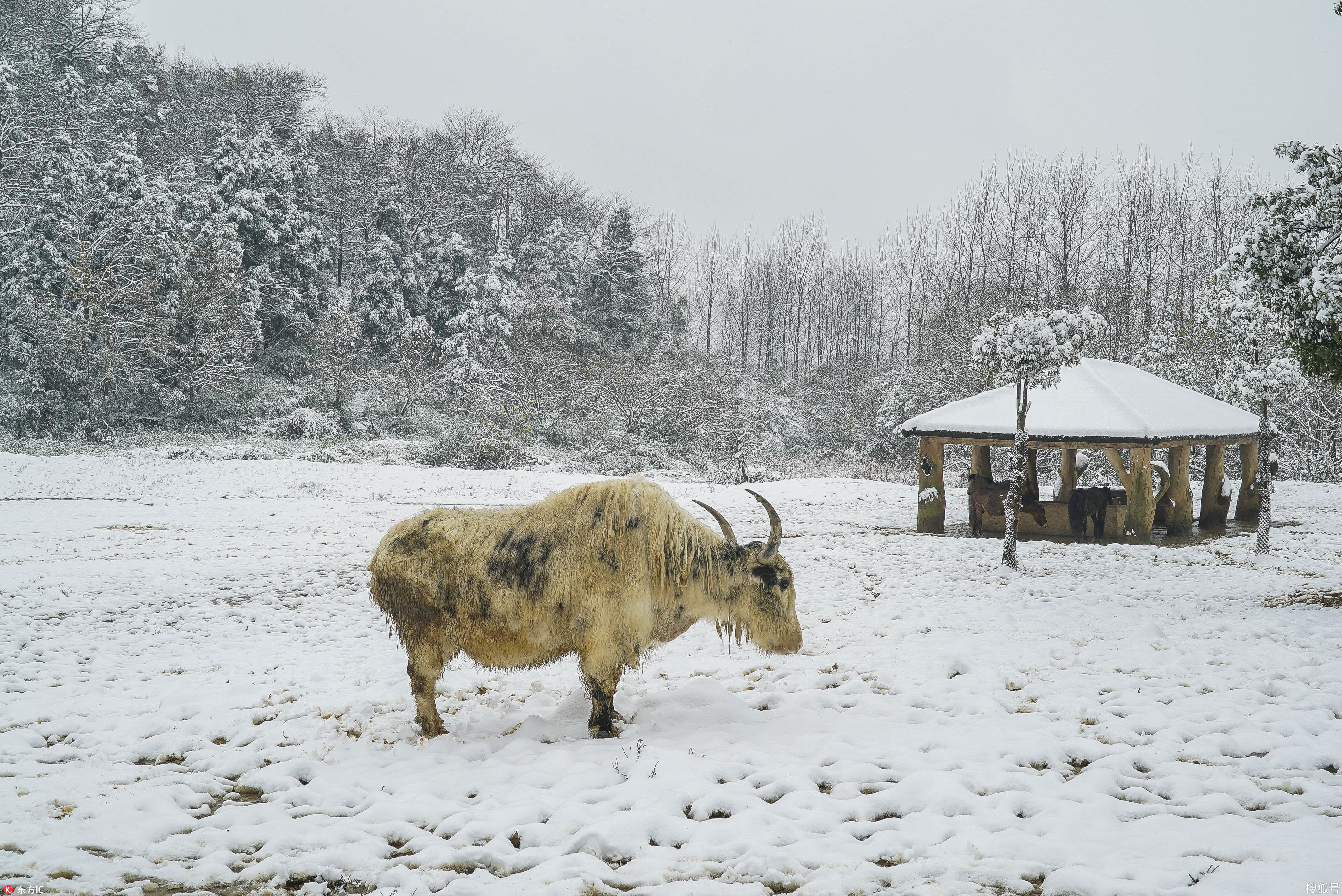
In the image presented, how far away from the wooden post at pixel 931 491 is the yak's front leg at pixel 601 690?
10.5 m

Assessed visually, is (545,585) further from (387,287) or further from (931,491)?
(387,287)

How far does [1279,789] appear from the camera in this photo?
346 centimetres

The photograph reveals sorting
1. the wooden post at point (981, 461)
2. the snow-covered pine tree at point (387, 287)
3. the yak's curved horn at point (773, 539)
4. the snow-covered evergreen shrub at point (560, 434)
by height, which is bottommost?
the yak's curved horn at point (773, 539)

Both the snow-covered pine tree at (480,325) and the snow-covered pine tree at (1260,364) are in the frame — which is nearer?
the snow-covered pine tree at (1260,364)

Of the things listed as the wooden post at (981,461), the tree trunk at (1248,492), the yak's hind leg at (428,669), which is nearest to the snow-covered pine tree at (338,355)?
the wooden post at (981,461)

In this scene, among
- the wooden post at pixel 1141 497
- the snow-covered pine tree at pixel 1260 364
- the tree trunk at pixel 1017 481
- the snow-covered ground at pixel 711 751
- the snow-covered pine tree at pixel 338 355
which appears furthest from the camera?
the snow-covered pine tree at pixel 338 355

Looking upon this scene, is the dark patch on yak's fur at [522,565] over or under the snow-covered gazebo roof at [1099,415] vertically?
under

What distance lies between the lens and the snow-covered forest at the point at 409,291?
2492cm

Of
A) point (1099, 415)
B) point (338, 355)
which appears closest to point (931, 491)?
point (1099, 415)

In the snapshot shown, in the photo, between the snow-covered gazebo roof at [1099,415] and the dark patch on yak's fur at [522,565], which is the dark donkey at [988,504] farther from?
the dark patch on yak's fur at [522,565]

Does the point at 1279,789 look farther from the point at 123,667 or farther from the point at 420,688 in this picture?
the point at 123,667

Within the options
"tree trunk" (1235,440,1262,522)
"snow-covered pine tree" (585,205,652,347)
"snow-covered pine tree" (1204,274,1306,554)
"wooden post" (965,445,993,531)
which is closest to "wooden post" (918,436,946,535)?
"wooden post" (965,445,993,531)

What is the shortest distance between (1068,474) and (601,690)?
14126mm

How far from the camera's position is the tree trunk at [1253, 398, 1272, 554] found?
10.2 metres
